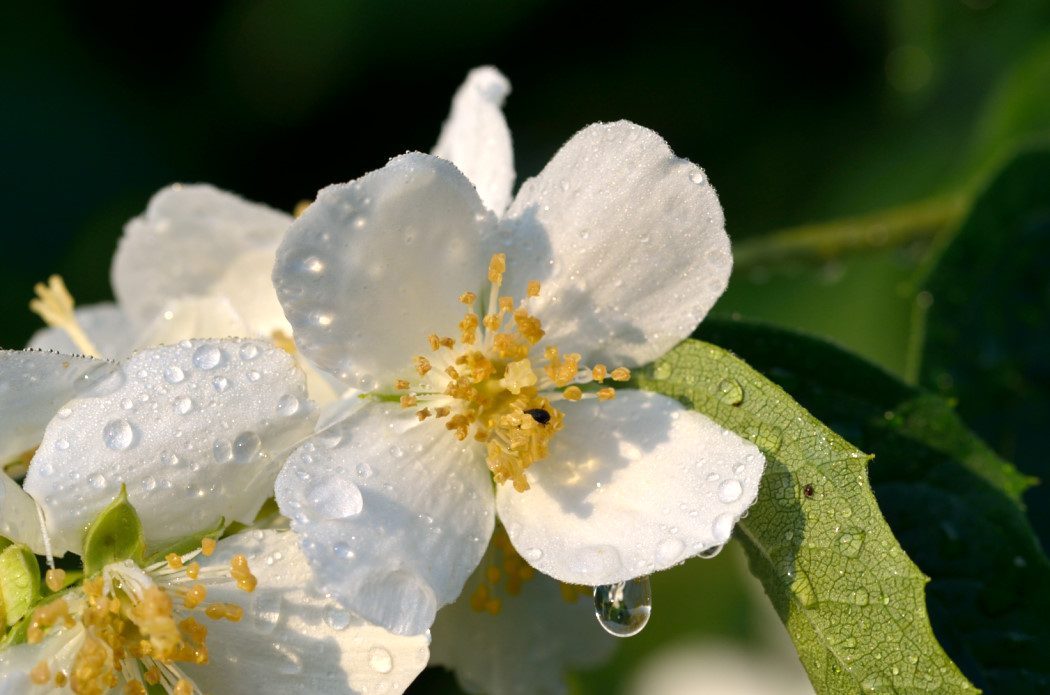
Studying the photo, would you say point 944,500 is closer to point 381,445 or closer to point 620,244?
point 620,244

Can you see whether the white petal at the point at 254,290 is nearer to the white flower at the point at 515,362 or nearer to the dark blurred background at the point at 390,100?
the white flower at the point at 515,362

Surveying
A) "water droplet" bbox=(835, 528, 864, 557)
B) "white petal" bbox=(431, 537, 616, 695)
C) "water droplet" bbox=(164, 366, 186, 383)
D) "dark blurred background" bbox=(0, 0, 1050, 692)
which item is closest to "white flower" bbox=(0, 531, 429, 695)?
"water droplet" bbox=(164, 366, 186, 383)

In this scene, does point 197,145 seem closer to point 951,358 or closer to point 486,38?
point 486,38

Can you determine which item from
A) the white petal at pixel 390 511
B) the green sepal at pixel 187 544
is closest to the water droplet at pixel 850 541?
the white petal at pixel 390 511

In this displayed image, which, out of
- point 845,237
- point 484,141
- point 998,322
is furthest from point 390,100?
point 998,322

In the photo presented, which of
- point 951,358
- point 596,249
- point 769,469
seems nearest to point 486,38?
point 951,358

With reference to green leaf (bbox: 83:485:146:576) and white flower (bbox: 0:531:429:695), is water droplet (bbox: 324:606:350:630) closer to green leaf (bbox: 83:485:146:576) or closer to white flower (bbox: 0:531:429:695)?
white flower (bbox: 0:531:429:695)
